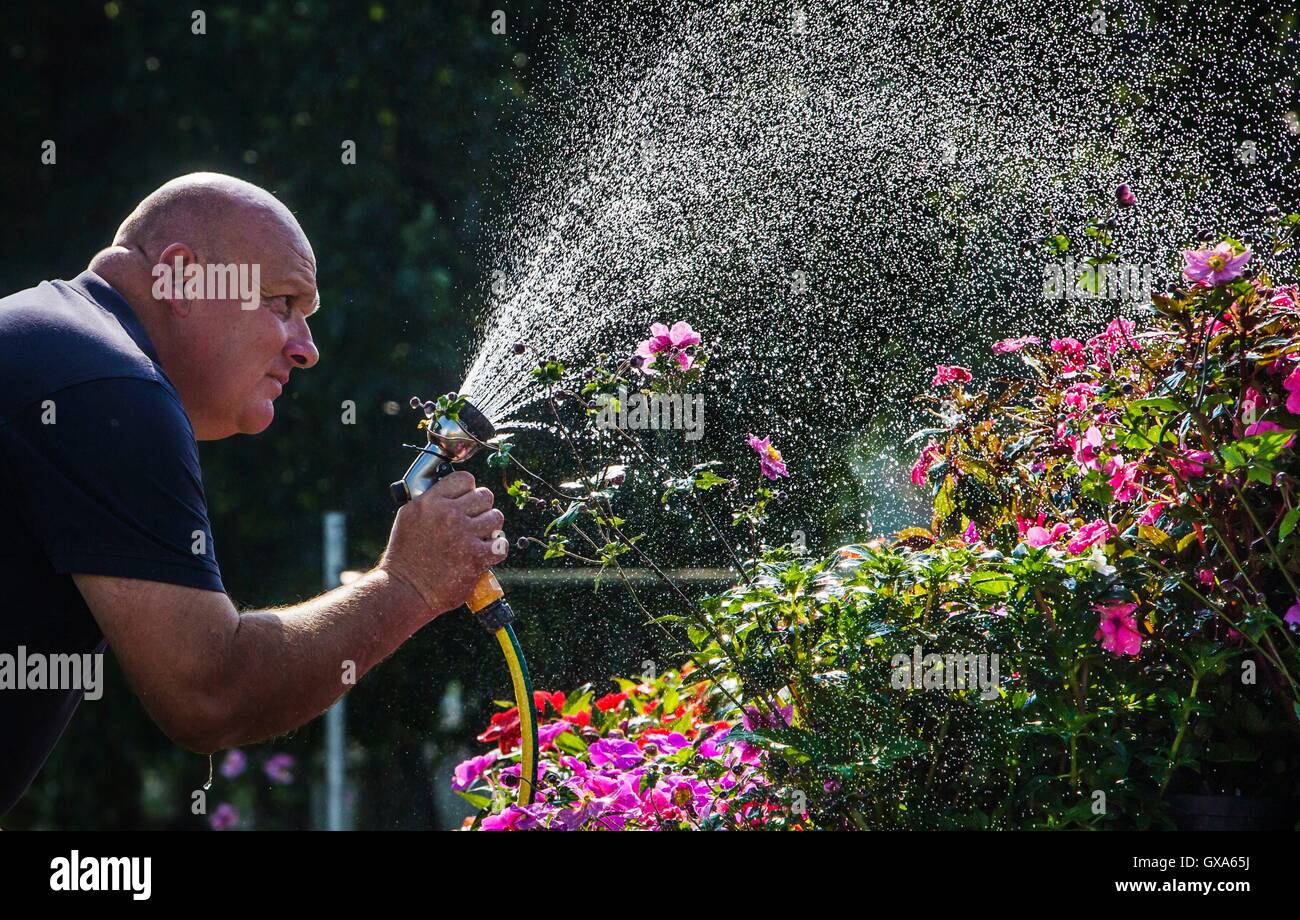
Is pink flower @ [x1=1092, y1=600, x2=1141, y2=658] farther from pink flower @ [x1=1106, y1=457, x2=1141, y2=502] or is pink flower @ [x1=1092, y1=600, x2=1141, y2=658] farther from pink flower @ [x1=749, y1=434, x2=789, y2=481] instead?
pink flower @ [x1=749, y1=434, x2=789, y2=481]

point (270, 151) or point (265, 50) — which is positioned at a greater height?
point (265, 50)

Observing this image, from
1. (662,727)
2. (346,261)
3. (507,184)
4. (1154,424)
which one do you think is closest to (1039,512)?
(1154,424)

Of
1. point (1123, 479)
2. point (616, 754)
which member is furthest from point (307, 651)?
point (1123, 479)

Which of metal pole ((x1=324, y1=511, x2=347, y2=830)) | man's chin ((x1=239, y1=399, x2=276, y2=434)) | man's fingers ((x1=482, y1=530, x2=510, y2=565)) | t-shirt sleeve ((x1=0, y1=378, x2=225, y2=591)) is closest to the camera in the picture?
t-shirt sleeve ((x1=0, y1=378, x2=225, y2=591))

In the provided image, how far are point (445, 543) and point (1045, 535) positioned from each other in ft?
3.59

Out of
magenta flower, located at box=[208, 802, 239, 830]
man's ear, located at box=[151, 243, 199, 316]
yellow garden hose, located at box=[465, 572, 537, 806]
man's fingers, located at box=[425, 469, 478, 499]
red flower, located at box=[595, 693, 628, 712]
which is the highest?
man's ear, located at box=[151, 243, 199, 316]

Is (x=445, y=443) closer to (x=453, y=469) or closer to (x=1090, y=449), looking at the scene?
(x=453, y=469)

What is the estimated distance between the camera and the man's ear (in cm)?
208

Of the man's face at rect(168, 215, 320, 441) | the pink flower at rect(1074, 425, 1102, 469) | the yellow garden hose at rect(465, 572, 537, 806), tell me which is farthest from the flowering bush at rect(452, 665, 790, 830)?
the man's face at rect(168, 215, 320, 441)

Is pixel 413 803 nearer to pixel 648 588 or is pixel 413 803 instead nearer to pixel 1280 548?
pixel 648 588

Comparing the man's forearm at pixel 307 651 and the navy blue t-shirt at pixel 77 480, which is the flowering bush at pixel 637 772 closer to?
the man's forearm at pixel 307 651

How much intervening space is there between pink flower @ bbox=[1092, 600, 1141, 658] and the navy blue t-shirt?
1356 millimetres

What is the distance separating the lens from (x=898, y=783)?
Answer: 2197 mm

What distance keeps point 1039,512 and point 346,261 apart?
12.3 ft
